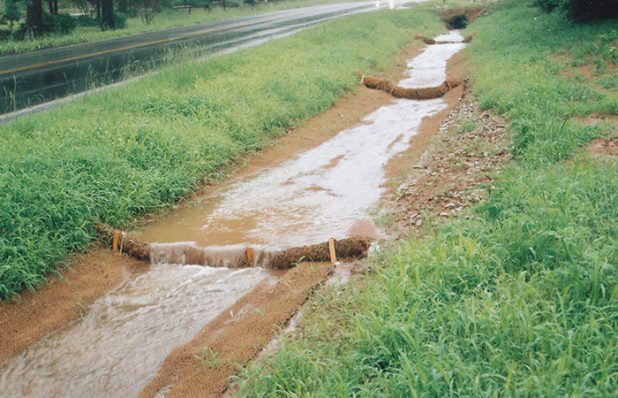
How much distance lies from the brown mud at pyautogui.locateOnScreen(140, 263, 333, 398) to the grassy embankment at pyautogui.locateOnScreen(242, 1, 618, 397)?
0.86 feet

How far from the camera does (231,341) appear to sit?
3887mm

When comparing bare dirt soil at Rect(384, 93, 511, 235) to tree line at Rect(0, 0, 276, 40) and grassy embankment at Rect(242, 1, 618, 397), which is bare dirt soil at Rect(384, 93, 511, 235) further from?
tree line at Rect(0, 0, 276, 40)

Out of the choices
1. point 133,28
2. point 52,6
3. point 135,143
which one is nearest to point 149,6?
point 52,6

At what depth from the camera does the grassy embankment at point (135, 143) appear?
17.0ft

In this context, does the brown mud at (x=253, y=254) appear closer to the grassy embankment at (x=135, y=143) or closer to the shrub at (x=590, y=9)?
the grassy embankment at (x=135, y=143)

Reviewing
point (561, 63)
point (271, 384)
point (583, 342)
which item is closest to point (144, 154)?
point (271, 384)

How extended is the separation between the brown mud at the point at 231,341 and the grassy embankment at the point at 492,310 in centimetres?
26

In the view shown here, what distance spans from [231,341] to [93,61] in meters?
12.4

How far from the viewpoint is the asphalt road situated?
33.3ft

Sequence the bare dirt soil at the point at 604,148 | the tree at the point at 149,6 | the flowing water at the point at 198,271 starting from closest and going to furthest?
the flowing water at the point at 198,271, the bare dirt soil at the point at 604,148, the tree at the point at 149,6

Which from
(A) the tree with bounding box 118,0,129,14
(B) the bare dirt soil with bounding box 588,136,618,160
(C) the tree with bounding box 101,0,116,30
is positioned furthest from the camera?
(A) the tree with bounding box 118,0,129,14

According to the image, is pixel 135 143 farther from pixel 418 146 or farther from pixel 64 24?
pixel 64 24

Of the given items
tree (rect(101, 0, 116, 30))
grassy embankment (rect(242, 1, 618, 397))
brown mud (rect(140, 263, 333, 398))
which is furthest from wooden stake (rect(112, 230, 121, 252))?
tree (rect(101, 0, 116, 30))

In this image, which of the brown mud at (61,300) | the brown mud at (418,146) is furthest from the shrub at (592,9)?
the brown mud at (61,300)
